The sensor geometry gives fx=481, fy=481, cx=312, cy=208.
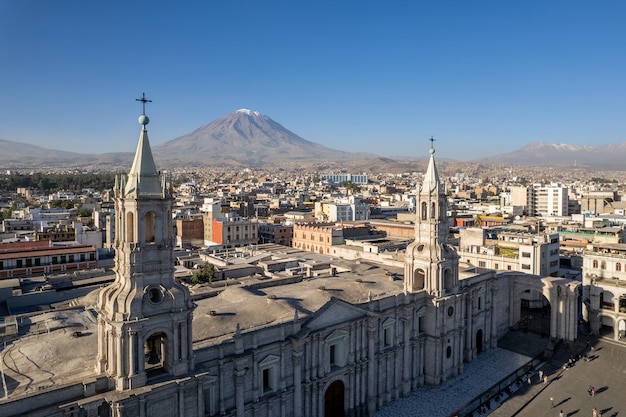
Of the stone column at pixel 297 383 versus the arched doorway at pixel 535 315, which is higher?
the stone column at pixel 297 383

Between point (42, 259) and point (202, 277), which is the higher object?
point (42, 259)

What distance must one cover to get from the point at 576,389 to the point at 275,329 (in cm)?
2267

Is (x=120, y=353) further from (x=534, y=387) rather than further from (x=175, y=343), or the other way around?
(x=534, y=387)

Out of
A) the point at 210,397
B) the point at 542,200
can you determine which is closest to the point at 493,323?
the point at 210,397

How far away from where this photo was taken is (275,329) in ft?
78.6

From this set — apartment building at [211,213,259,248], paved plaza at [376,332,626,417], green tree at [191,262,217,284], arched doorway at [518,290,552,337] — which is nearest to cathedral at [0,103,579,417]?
paved plaza at [376,332,626,417]

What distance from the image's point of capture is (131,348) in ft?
61.5

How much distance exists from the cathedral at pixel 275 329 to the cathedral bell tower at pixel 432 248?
0.08m

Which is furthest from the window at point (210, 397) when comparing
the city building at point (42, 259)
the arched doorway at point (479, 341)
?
the city building at point (42, 259)

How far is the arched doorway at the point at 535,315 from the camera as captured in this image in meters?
43.5

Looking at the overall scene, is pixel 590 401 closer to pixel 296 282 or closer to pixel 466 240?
Answer: pixel 296 282

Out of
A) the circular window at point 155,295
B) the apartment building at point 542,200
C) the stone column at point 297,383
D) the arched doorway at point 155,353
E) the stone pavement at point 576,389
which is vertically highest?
the apartment building at point 542,200

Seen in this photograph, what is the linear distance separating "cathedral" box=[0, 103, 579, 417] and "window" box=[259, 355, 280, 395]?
6 cm

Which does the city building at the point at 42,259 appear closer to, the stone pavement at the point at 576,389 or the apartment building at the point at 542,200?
the stone pavement at the point at 576,389
